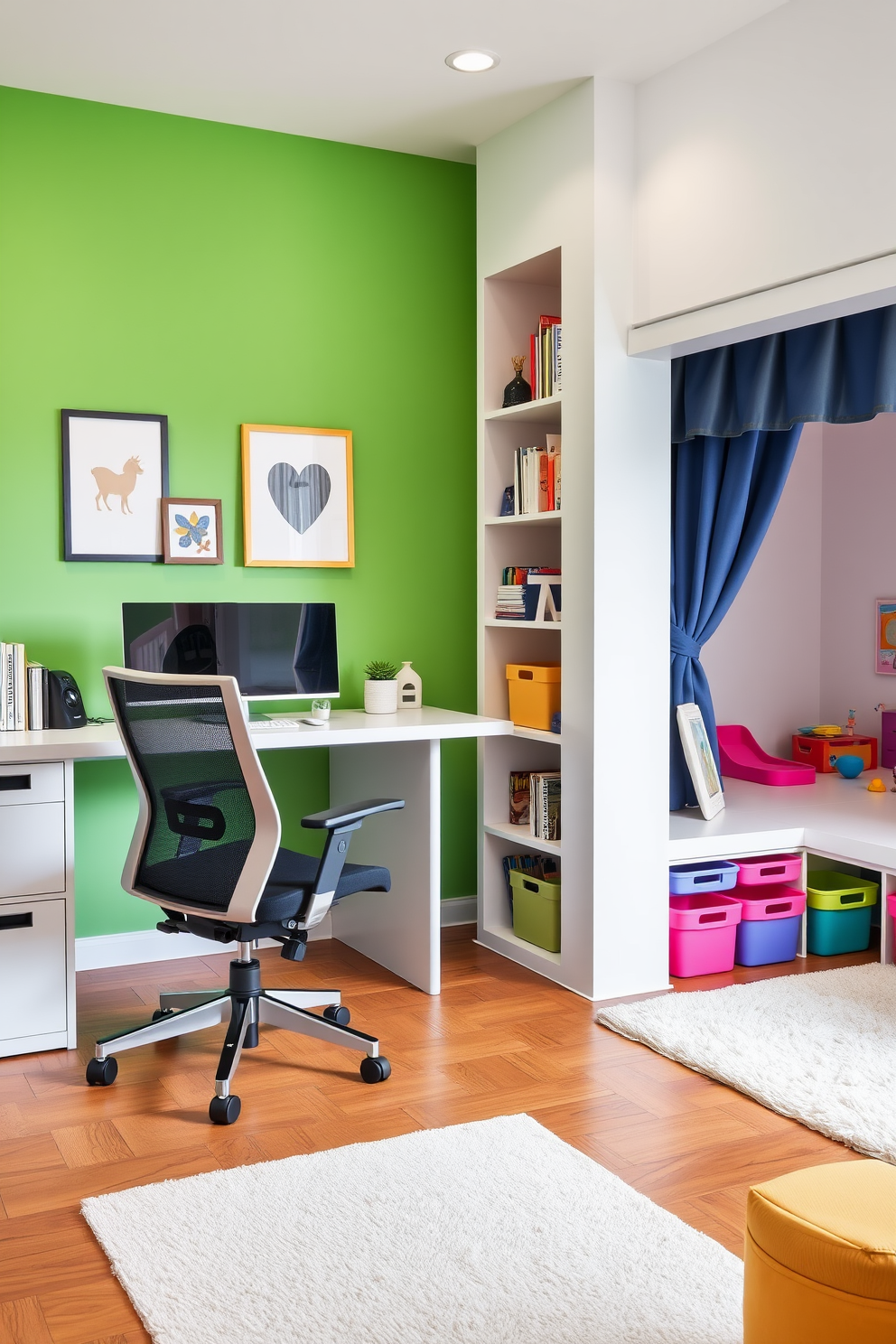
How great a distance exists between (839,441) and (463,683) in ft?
7.43

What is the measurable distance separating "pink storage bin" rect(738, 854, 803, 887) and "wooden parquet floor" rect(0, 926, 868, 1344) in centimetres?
76

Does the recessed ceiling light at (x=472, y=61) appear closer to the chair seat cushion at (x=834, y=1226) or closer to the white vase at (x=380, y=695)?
the white vase at (x=380, y=695)

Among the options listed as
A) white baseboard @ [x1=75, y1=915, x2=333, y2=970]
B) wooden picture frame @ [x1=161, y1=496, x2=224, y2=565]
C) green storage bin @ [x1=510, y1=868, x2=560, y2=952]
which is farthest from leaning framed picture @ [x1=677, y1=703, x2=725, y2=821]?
A: wooden picture frame @ [x1=161, y1=496, x2=224, y2=565]

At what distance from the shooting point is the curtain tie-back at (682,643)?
416 centimetres

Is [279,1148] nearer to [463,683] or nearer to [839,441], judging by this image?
[463,683]

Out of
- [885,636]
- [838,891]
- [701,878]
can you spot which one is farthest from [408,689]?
[885,636]

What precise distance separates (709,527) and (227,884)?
2.14 meters

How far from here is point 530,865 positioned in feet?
13.3

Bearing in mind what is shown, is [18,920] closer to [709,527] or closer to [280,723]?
[280,723]

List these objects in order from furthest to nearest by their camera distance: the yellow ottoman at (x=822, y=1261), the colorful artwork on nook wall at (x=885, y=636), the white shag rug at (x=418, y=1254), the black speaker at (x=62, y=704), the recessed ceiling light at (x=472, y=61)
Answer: the colorful artwork on nook wall at (x=885, y=636), the black speaker at (x=62, y=704), the recessed ceiling light at (x=472, y=61), the white shag rug at (x=418, y=1254), the yellow ottoman at (x=822, y=1261)

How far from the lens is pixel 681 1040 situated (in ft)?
10.2

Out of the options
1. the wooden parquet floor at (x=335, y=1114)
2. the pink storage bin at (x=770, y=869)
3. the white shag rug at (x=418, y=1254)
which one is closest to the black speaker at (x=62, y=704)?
the wooden parquet floor at (x=335, y=1114)

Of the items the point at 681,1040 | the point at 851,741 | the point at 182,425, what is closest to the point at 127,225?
the point at 182,425

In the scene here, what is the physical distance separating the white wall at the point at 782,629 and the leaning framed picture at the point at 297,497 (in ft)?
6.59
